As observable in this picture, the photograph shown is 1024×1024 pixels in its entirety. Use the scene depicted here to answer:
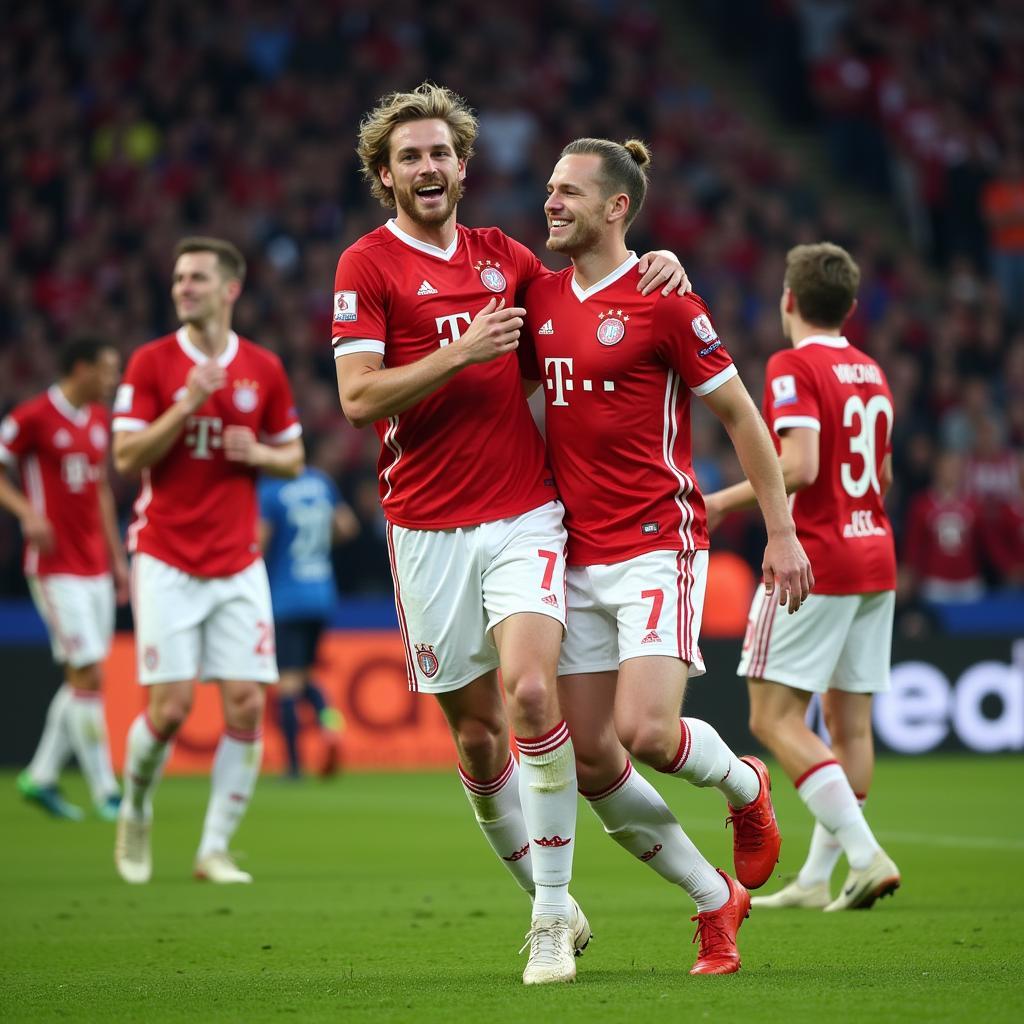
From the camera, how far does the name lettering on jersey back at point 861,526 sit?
737 cm

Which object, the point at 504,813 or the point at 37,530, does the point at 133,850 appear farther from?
the point at 37,530

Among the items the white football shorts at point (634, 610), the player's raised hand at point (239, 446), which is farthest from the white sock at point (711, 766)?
the player's raised hand at point (239, 446)

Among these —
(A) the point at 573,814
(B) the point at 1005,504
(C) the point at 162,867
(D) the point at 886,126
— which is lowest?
(C) the point at 162,867

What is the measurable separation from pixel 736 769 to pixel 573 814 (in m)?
0.52

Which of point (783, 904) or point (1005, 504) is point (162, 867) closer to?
point (783, 904)

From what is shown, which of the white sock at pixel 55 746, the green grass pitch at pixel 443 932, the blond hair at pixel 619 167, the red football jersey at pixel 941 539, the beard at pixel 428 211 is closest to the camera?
the green grass pitch at pixel 443 932

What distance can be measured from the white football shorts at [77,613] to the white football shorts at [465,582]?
614 cm

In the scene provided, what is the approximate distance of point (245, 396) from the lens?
863cm

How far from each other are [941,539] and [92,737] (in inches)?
327

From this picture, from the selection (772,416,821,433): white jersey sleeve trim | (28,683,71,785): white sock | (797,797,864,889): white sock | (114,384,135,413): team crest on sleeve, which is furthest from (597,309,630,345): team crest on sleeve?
(28,683,71,785): white sock

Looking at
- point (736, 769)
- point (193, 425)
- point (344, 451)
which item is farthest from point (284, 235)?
point (736, 769)

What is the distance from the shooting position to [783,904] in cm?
737

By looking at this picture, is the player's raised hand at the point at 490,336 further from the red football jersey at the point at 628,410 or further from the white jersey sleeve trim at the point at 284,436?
the white jersey sleeve trim at the point at 284,436

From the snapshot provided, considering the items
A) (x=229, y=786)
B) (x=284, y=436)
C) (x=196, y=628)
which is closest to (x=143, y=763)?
(x=229, y=786)
